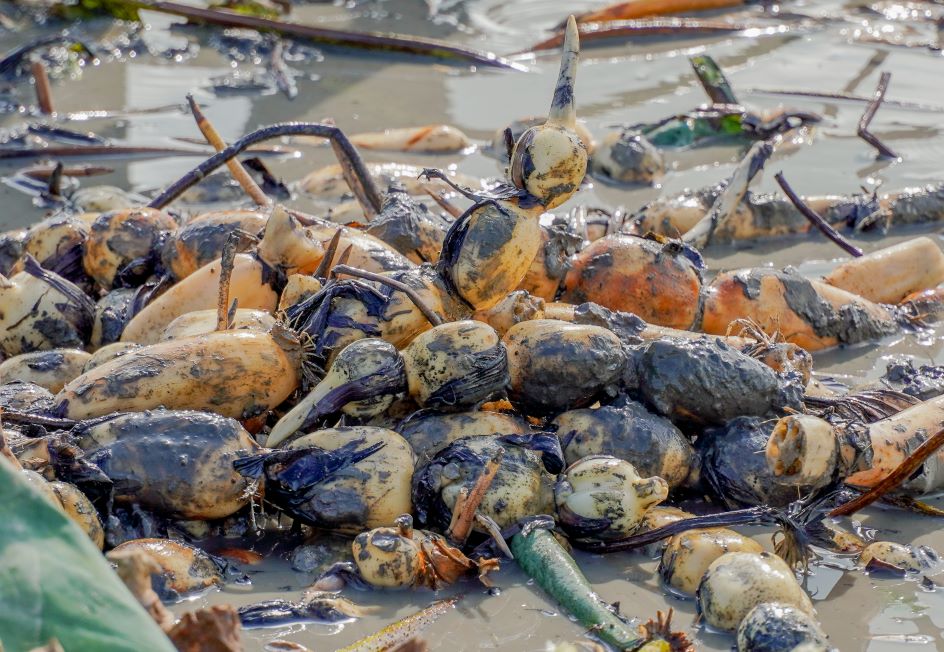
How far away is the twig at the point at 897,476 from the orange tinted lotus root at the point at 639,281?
919 millimetres

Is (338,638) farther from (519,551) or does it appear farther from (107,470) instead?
(107,470)

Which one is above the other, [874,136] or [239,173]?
[239,173]

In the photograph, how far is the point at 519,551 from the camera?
8.37 feet

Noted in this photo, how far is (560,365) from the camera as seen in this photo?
2854 millimetres

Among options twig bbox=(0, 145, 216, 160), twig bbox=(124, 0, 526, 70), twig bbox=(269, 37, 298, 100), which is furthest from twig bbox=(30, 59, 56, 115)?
twig bbox=(269, 37, 298, 100)

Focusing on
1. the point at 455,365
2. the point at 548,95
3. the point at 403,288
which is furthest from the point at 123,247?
the point at 548,95

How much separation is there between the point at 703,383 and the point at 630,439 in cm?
25

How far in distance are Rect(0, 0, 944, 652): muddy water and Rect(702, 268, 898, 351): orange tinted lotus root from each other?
0.08 m

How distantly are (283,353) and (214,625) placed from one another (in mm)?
1364

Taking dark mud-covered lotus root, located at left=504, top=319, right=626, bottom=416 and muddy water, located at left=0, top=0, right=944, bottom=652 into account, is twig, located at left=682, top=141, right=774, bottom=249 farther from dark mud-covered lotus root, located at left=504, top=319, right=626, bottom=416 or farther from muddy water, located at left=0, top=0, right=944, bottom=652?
dark mud-covered lotus root, located at left=504, top=319, right=626, bottom=416

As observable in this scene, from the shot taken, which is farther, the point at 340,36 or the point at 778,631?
the point at 340,36

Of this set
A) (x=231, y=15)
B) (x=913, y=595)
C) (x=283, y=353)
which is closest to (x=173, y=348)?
(x=283, y=353)

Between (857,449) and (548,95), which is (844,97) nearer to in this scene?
(548,95)

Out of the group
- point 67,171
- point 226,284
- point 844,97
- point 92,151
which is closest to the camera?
point 226,284
